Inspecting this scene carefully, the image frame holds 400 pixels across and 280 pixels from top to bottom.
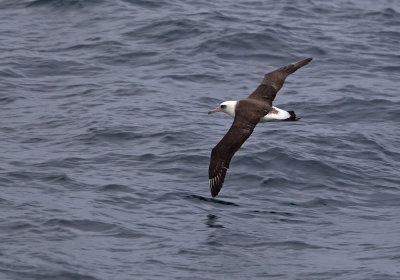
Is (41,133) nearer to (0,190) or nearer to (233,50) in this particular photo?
(0,190)

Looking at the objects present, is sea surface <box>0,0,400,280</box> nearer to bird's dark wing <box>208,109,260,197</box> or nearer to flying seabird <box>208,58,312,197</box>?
bird's dark wing <box>208,109,260,197</box>

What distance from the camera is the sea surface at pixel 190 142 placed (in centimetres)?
1194

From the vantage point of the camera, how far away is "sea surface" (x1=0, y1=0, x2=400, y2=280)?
11.9 metres

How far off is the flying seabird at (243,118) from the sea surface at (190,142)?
569 mm

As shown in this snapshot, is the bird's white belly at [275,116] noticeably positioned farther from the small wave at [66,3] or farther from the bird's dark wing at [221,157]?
the small wave at [66,3]

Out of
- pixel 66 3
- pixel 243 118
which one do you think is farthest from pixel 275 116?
pixel 66 3

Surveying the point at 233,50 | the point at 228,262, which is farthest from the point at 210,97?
the point at 228,262

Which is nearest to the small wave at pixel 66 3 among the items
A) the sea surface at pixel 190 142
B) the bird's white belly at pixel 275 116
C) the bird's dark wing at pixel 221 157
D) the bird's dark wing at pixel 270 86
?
the sea surface at pixel 190 142

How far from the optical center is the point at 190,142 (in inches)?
647

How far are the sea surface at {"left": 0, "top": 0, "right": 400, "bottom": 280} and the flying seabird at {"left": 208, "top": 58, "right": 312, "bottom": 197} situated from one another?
569mm

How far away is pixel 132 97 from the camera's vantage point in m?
18.8

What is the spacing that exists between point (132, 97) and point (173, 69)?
2052 mm

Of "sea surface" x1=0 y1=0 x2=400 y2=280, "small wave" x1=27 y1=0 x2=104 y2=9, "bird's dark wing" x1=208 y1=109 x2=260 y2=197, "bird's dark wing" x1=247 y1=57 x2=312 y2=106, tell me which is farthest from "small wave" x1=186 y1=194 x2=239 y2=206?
"small wave" x1=27 y1=0 x2=104 y2=9

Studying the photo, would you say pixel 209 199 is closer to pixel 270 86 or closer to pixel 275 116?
pixel 275 116
